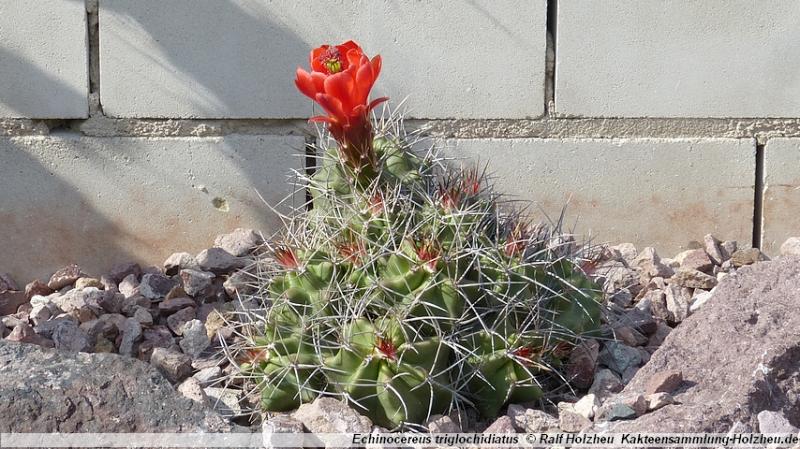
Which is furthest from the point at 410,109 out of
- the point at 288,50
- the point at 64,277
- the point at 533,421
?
the point at 533,421

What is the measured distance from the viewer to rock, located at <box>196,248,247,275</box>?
373 cm

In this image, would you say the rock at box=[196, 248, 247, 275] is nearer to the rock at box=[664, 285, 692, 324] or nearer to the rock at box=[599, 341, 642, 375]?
the rock at box=[599, 341, 642, 375]

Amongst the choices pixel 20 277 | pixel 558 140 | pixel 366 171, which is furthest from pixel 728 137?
pixel 20 277

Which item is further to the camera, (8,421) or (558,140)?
(558,140)

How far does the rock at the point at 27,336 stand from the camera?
330 cm

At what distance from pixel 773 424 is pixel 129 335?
203 centimetres

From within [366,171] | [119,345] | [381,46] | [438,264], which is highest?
[381,46]

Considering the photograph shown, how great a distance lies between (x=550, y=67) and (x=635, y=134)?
415 mm

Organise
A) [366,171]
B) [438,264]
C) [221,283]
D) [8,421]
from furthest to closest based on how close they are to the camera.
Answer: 1. [221,283]
2. [366,171]
3. [438,264]
4. [8,421]

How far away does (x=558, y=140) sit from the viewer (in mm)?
3902

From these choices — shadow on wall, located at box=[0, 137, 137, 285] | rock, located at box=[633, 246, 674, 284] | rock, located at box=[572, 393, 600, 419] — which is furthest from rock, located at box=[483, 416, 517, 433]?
shadow on wall, located at box=[0, 137, 137, 285]

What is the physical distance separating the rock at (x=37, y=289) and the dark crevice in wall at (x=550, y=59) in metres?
2.00

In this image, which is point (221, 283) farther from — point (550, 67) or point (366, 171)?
point (550, 67)

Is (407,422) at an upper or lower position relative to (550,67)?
lower
